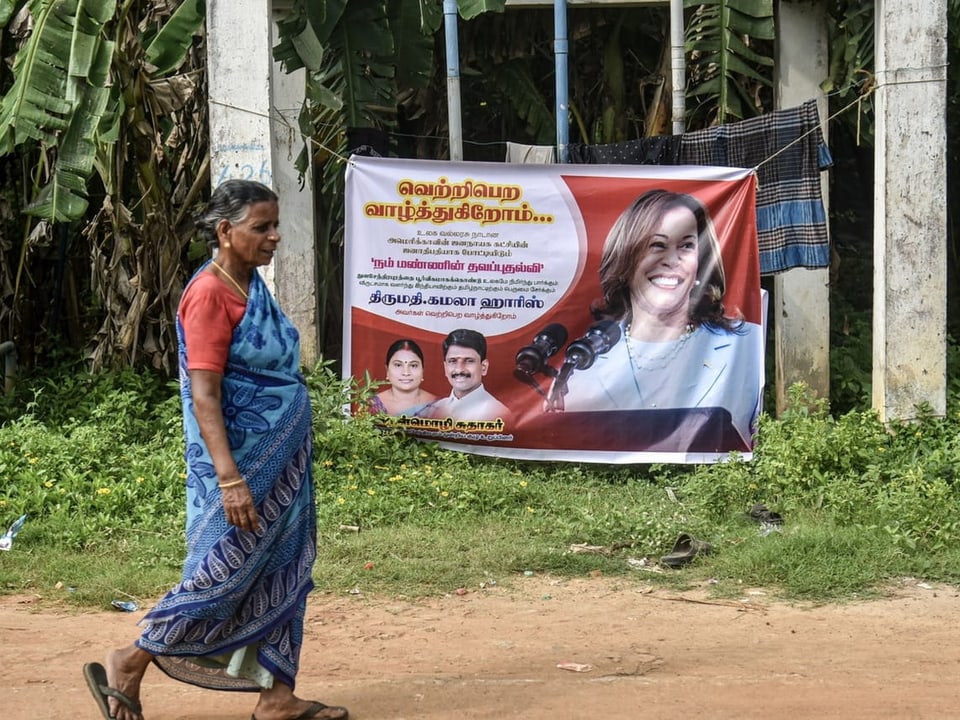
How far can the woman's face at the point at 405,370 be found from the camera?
7.22m

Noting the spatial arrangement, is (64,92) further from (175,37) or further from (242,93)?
(242,93)

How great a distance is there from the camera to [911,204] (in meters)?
7.00

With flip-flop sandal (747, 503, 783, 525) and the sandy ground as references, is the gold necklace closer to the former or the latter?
the sandy ground

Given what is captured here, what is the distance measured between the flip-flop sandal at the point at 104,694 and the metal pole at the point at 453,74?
4.12 m

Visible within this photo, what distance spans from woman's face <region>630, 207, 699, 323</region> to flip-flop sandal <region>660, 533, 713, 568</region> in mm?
1606

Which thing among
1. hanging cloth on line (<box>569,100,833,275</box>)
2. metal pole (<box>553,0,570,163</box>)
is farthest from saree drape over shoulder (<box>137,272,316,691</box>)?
hanging cloth on line (<box>569,100,833,275</box>)

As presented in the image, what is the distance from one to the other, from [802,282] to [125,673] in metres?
5.09

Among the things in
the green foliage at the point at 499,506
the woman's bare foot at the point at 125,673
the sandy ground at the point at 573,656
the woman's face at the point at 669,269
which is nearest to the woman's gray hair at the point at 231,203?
the woman's bare foot at the point at 125,673

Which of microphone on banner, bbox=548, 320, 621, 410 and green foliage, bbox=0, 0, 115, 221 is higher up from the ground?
green foliage, bbox=0, 0, 115, 221

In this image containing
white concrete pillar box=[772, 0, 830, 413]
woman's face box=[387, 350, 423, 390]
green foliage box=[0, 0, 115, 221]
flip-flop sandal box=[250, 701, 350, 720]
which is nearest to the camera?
flip-flop sandal box=[250, 701, 350, 720]

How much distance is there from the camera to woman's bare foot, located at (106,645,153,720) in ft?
12.4

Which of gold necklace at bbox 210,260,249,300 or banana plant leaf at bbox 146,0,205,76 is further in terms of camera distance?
banana plant leaf at bbox 146,0,205,76

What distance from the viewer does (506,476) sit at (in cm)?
686

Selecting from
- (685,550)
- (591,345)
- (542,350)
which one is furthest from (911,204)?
(685,550)
